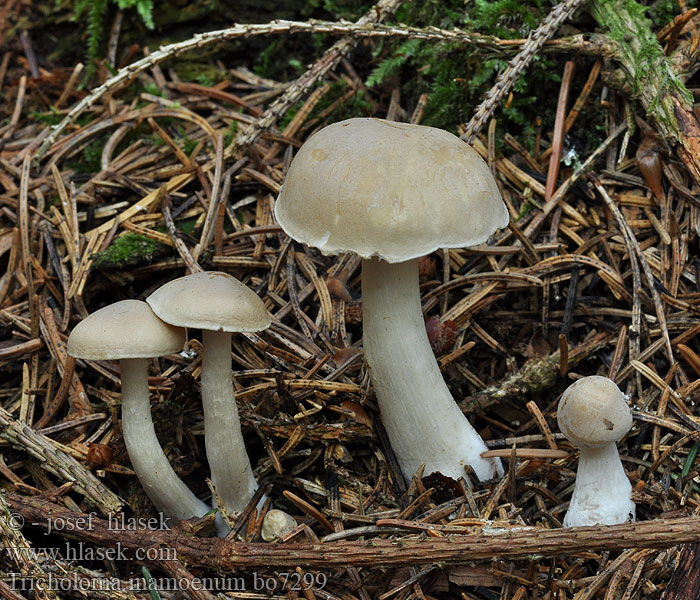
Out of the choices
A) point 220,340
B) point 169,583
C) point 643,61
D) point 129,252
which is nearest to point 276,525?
point 169,583

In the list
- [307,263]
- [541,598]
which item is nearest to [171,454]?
[307,263]

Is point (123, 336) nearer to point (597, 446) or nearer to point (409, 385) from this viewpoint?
point (409, 385)

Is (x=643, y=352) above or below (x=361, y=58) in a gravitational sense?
below

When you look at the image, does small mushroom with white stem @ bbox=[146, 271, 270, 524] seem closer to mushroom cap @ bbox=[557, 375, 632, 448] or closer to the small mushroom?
the small mushroom

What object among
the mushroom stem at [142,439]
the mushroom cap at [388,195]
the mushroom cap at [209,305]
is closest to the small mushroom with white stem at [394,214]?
the mushroom cap at [388,195]

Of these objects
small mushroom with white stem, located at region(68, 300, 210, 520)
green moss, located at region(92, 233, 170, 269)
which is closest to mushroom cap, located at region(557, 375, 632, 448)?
small mushroom with white stem, located at region(68, 300, 210, 520)

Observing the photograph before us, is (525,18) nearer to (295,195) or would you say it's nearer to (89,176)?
(295,195)
